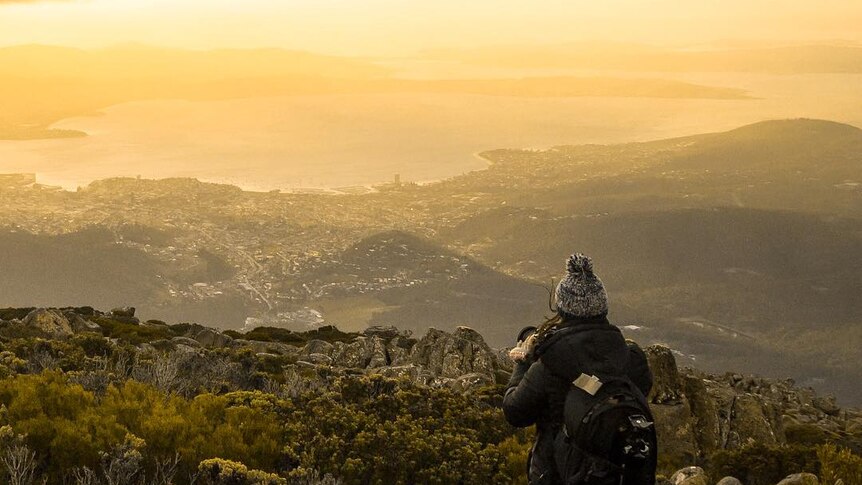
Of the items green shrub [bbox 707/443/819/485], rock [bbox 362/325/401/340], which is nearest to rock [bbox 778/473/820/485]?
green shrub [bbox 707/443/819/485]

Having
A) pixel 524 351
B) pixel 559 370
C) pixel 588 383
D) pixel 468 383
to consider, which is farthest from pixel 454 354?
pixel 588 383

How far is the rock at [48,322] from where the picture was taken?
36.2 metres

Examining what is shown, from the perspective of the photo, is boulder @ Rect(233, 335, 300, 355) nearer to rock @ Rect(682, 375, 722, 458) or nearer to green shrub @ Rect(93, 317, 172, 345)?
green shrub @ Rect(93, 317, 172, 345)

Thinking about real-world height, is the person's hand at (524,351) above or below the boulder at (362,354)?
above

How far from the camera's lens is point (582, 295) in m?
8.64

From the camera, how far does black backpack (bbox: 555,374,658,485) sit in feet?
26.2

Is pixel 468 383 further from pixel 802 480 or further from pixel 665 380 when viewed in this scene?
pixel 802 480

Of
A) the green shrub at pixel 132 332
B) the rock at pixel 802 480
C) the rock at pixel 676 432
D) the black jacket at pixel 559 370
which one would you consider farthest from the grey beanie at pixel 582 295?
the green shrub at pixel 132 332

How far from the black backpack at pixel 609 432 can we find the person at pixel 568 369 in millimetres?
14

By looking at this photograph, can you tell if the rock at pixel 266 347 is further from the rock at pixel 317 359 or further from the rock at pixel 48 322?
the rock at pixel 48 322

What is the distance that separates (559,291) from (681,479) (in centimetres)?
741

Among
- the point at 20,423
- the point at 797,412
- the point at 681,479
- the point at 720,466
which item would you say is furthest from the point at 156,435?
the point at 797,412

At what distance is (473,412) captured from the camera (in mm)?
16812

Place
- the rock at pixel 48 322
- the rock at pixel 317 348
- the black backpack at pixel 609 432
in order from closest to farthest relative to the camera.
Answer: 1. the black backpack at pixel 609 432
2. the rock at pixel 48 322
3. the rock at pixel 317 348
